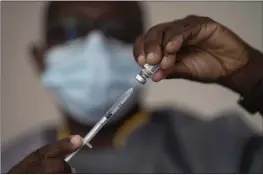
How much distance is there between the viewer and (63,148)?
0.66 metres

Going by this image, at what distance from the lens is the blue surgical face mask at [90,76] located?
0.91 m

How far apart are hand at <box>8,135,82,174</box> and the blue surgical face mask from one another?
24 cm

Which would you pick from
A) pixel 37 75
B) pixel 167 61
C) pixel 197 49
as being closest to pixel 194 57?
pixel 197 49

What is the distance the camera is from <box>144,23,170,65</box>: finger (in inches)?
25.2

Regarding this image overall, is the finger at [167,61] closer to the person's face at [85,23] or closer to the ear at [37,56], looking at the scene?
the person's face at [85,23]

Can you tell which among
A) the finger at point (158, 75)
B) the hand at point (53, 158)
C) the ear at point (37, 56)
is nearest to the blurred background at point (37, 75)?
the ear at point (37, 56)

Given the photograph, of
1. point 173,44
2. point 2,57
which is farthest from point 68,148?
point 2,57

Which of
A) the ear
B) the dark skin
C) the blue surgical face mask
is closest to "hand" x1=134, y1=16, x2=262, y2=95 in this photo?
the dark skin

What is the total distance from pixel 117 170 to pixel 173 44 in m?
0.38

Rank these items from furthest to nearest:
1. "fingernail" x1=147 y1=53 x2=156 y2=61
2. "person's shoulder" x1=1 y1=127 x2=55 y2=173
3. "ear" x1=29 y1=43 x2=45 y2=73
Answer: "ear" x1=29 y1=43 x2=45 y2=73 → "person's shoulder" x1=1 y1=127 x2=55 y2=173 → "fingernail" x1=147 y1=53 x2=156 y2=61

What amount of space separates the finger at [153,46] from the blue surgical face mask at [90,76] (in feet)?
0.63

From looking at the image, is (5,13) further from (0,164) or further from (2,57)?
(0,164)

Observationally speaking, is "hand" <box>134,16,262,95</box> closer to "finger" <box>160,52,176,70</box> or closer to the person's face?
"finger" <box>160,52,176,70</box>

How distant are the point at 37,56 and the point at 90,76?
15cm
